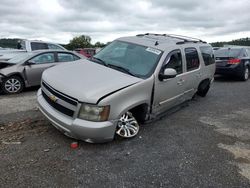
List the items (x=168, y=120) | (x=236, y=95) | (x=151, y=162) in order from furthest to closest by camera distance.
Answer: (x=236, y=95), (x=168, y=120), (x=151, y=162)

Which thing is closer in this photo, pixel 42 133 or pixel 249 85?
pixel 42 133

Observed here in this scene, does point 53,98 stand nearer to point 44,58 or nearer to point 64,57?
point 44,58

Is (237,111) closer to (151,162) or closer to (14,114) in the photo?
(151,162)

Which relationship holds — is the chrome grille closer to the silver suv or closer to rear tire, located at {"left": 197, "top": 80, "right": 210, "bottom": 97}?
the silver suv

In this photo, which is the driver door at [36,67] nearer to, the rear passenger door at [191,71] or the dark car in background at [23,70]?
the dark car in background at [23,70]

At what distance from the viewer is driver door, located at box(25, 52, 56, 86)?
8.70 meters

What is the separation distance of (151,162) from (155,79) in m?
1.67

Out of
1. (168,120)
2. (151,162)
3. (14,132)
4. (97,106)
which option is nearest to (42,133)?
(14,132)

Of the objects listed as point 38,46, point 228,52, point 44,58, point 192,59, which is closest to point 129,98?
point 192,59

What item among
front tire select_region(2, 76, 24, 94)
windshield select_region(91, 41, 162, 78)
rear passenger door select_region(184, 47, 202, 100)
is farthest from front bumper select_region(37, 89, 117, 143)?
front tire select_region(2, 76, 24, 94)

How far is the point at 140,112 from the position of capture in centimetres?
520

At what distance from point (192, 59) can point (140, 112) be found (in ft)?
7.61

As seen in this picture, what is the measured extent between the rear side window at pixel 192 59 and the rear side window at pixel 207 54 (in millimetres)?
484

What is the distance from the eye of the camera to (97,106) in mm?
4094
